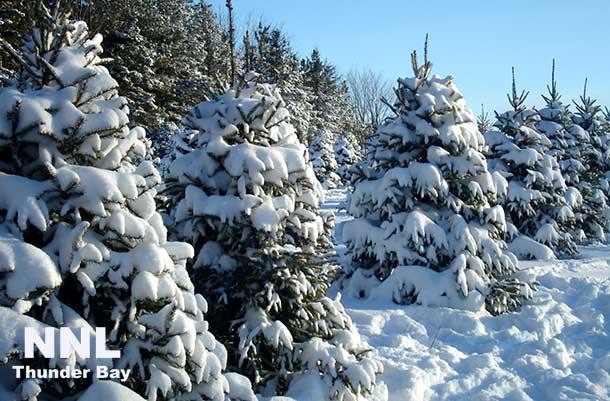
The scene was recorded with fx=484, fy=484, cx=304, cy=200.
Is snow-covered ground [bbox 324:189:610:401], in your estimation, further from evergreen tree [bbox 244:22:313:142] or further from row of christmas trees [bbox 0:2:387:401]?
evergreen tree [bbox 244:22:313:142]

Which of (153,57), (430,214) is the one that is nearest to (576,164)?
(430,214)

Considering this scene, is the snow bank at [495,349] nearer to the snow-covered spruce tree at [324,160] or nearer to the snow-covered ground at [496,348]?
the snow-covered ground at [496,348]

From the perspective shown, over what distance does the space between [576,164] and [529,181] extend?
14.9 ft

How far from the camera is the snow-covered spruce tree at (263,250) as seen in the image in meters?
4.35

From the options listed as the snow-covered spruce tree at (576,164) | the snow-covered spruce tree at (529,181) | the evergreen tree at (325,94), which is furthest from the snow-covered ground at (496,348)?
the evergreen tree at (325,94)

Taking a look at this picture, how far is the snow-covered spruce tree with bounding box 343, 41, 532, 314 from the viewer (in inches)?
289

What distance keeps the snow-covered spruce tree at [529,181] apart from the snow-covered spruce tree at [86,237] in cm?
1007

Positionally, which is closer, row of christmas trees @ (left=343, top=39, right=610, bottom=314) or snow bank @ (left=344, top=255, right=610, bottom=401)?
snow bank @ (left=344, top=255, right=610, bottom=401)

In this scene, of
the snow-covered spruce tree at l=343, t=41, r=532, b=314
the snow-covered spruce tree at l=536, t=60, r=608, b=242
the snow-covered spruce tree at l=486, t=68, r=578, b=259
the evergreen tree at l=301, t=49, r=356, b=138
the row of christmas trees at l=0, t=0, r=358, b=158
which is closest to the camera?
the snow-covered spruce tree at l=343, t=41, r=532, b=314

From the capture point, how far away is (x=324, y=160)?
3250 centimetres

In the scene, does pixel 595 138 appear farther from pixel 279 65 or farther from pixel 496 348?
pixel 279 65

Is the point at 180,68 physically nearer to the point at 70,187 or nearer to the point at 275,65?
the point at 275,65

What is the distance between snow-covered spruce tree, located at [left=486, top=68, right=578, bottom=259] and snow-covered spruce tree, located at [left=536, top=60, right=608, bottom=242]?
169 centimetres

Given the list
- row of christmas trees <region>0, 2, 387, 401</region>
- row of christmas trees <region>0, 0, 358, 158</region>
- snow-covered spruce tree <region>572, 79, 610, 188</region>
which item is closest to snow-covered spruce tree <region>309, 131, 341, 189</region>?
row of christmas trees <region>0, 0, 358, 158</region>
